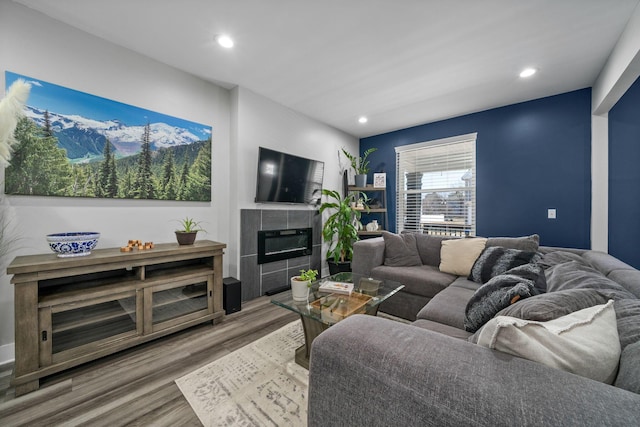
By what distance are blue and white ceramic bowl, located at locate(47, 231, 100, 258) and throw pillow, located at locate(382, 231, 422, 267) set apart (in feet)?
9.24

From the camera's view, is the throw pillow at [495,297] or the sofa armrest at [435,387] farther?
the throw pillow at [495,297]

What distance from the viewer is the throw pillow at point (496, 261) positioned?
6.84ft

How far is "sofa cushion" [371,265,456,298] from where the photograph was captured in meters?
2.36

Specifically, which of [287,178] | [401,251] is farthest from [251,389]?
[287,178]

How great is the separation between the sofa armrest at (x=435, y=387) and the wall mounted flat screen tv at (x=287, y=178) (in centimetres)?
257

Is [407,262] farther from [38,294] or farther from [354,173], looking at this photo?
[38,294]

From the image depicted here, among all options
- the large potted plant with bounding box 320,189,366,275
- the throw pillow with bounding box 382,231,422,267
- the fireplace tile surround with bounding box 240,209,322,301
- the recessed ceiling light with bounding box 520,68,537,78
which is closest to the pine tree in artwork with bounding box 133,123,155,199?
the fireplace tile surround with bounding box 240,209,322,301

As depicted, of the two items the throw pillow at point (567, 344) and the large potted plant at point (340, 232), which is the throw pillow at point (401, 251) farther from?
the throw pillow at point (567, 344)

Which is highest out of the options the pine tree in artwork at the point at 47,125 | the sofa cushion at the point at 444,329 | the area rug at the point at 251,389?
the pine tree in artwork at the point at 47,125

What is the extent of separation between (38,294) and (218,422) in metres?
1.50

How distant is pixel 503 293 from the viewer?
1130mm

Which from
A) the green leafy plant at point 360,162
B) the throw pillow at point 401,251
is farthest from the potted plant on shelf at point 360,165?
the throw pillow at point 401,251

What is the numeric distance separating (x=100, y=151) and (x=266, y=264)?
2060 mm

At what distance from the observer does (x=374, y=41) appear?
2090mm
